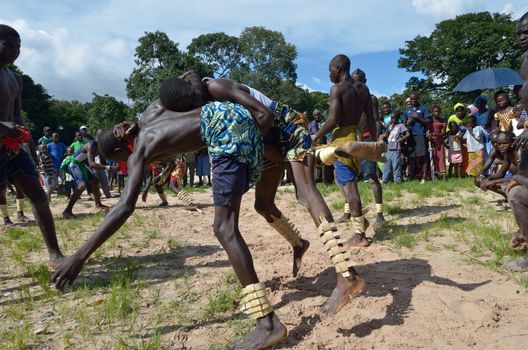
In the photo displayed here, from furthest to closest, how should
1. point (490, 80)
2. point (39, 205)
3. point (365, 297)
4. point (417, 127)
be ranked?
point (490, 80)
point (417, 127)
point (39, 205)
point (365, 297)

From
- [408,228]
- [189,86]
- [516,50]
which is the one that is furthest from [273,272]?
[516,50]

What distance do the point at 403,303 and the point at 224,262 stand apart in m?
1.92

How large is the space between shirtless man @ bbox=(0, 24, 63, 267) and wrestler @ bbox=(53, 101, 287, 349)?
175 cm

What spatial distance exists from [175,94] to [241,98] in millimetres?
419

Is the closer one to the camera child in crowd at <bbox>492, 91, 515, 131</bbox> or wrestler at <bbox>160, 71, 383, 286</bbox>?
wrestler at <bbox>160, 71, 383, 286</bbox>

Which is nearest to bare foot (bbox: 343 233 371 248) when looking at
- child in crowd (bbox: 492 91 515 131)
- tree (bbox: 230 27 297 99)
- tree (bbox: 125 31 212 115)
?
child in crowd (bbox: 492 91 515 131)

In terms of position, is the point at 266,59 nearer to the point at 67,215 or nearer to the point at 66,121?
the point at 66,121

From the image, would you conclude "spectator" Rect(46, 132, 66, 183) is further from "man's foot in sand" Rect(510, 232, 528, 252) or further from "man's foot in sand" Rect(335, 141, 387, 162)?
"man's foot in sand" Rect(510, 232, 528, 252)

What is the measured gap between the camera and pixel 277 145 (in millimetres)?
3328

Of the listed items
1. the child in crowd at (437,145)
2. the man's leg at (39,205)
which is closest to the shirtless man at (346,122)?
the man's leg at (39,205)

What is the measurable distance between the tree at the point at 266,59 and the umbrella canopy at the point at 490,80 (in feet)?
94.7

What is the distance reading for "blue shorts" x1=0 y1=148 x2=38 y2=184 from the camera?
4.02 meters

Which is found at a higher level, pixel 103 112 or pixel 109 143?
pixel 103 112

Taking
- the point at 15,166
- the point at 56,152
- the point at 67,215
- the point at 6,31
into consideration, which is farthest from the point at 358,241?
the point at 56,152
